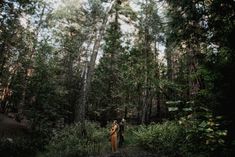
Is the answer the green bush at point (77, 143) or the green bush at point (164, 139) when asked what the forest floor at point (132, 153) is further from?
the green bush at point (77, 143)

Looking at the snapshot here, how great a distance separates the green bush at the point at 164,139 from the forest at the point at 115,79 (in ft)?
0.20

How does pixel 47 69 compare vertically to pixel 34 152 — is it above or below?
above

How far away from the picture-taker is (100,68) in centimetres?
3039

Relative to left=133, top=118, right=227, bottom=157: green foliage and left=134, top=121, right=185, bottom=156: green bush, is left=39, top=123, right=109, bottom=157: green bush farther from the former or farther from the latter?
left=133, top=118, right=227, bottom=157: green foliage

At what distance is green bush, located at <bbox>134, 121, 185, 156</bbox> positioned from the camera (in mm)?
13805

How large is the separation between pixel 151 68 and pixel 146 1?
8.66 metres

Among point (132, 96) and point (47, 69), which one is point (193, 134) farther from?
point (132, 96)

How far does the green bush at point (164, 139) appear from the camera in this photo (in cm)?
1380

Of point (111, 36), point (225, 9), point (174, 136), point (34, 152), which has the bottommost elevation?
point (34, 152)

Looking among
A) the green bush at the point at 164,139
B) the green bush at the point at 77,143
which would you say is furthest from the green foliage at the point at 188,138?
the green bush at the point at 77,143

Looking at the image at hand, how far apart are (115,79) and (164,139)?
15.4m

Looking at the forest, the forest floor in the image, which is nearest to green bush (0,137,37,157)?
the forest

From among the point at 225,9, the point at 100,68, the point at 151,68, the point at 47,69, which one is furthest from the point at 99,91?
the point at 225,9

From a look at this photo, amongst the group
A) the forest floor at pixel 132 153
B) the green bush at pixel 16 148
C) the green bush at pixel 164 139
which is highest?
the green bush at pixel 164 139
